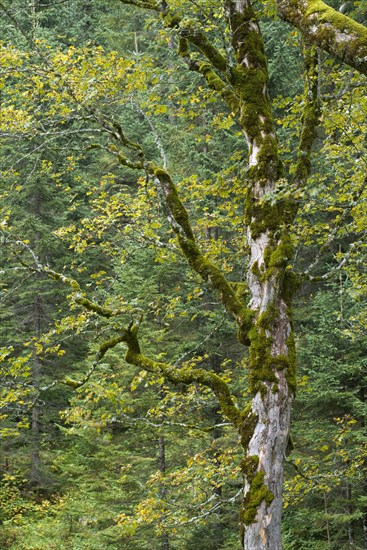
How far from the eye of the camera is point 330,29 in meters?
3.34

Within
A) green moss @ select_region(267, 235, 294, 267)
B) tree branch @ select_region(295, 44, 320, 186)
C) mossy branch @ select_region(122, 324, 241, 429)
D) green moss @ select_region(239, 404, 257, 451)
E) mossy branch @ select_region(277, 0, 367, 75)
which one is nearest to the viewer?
mossy branch @ select_region(277, 0, 367, 75)

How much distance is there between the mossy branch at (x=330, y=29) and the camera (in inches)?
121

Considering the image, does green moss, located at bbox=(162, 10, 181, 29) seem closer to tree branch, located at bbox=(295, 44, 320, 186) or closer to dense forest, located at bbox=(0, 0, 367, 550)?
dense forest, located at bbox=(0, 0, 367, 550)

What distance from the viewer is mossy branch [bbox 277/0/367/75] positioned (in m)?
3.07

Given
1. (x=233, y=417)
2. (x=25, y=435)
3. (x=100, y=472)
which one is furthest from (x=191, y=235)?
(x=25, y=435)

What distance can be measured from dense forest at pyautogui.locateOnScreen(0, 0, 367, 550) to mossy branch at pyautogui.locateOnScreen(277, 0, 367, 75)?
0.01 meters

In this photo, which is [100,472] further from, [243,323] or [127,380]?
[243,323]

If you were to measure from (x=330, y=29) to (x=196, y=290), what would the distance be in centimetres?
412

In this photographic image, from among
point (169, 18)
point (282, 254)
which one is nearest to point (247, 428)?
point (282, 254)

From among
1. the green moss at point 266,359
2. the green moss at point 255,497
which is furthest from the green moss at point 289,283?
the green moss at point 255,497

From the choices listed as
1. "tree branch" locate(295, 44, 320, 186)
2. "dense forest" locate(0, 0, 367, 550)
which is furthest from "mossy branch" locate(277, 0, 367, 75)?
"tree branch" locate(295, 44, 320, 186)

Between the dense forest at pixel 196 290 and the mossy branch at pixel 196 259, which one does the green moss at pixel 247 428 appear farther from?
the mossy branch at pixel 196 259

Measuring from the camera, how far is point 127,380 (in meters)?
11.7

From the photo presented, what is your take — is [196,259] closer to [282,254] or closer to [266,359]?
[282,254]
